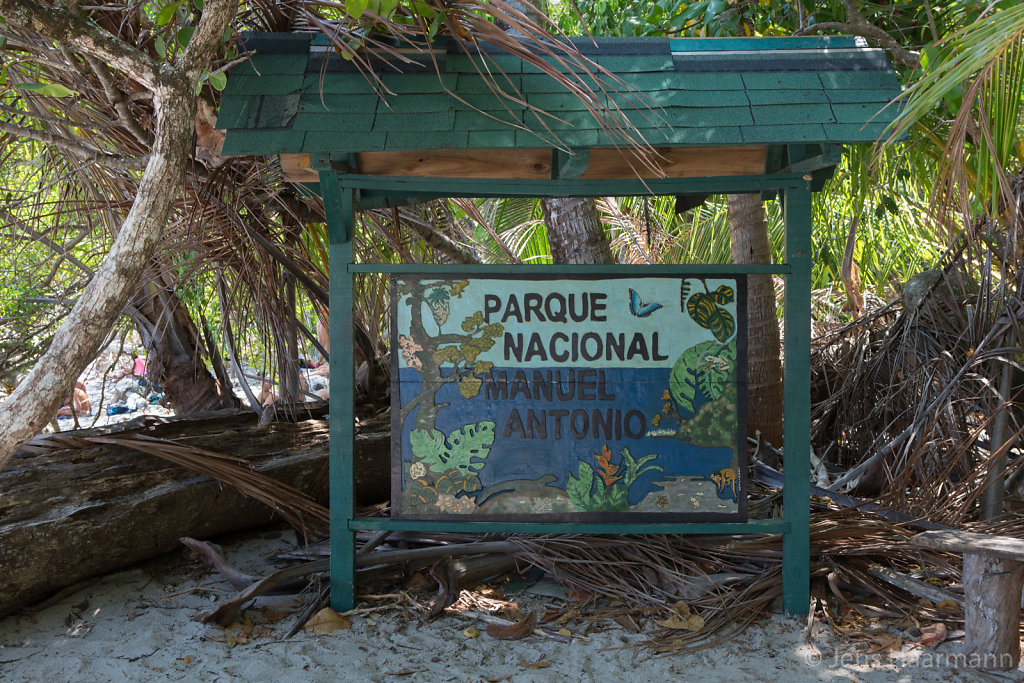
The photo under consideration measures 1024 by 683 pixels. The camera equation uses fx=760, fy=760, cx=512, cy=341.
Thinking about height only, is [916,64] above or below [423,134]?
above

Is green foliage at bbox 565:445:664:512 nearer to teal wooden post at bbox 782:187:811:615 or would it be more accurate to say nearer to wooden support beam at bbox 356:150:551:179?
teal wooden post at bbox 782:187:811:615

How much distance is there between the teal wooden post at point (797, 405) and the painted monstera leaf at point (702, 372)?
0.29m

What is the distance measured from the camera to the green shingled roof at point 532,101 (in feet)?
11.0

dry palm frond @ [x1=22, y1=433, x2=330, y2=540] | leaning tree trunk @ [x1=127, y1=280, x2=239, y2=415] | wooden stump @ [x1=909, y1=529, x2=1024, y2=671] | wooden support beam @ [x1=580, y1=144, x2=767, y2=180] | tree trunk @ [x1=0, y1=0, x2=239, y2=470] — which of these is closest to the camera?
tree trunk @ [x1=0, y1=0, x2=239, y2=470]

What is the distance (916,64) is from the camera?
479 centimetres

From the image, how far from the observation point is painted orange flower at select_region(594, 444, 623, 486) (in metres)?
3.78

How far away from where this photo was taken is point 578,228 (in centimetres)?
557

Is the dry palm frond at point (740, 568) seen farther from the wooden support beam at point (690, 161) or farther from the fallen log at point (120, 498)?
the wooden support beam at point (690, 161)

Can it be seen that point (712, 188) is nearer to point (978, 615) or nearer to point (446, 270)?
point (446, 270)

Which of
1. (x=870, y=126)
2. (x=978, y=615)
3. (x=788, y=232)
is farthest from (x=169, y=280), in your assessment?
(x=978, y=615)

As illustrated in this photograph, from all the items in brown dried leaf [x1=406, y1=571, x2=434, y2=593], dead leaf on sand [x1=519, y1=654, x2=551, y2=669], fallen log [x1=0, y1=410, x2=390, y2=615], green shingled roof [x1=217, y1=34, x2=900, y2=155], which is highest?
green shingled roof [x1=217, y1=34, x2=900, y2=155]

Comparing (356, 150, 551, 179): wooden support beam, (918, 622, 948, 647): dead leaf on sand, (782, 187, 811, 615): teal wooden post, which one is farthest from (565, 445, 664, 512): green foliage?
(356, 150, 551, 179): wooden support beam

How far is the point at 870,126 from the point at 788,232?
58 cm

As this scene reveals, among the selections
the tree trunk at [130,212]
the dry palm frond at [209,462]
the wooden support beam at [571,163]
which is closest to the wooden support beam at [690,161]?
the wooden support beam at [571,163]
